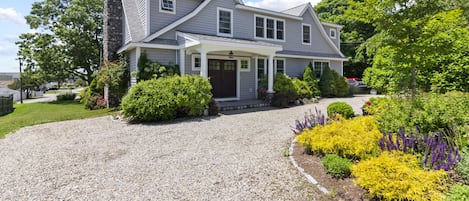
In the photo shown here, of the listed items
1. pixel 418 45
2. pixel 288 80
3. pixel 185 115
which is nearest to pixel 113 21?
pixel 185 115

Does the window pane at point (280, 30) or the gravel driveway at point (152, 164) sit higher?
the window pane at point (280, 30)

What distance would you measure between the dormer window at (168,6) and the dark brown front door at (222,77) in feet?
10.2

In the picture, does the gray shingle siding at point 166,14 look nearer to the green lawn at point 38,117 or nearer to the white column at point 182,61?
the white column at point 182,61

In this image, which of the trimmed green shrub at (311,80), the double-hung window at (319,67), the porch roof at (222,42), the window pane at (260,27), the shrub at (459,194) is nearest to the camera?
the shrub at (459,194)

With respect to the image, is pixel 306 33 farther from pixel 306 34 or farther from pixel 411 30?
pixel 411 30

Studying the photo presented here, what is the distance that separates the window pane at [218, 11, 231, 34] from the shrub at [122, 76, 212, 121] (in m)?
5.04

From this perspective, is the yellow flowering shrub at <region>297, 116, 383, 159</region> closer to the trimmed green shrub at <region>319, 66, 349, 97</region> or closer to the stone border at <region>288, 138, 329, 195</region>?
the stone border at <region>288, 138, 329, 195</region>

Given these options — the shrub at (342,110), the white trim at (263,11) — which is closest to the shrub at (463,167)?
the shrub at (342,110)

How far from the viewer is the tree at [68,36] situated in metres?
22.5

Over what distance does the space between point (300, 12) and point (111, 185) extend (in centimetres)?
1629

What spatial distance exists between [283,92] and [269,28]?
486 centimetres

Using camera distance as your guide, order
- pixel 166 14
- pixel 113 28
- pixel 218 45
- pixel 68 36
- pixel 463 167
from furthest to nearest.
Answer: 1. pixel 68 36
2. pixel 113 28
3. pixel 166 14
4. pixel 218 45
5. pixel 463 167

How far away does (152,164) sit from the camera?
4938 mm

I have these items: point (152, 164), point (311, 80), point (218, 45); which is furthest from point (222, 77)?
point (152, 164)
